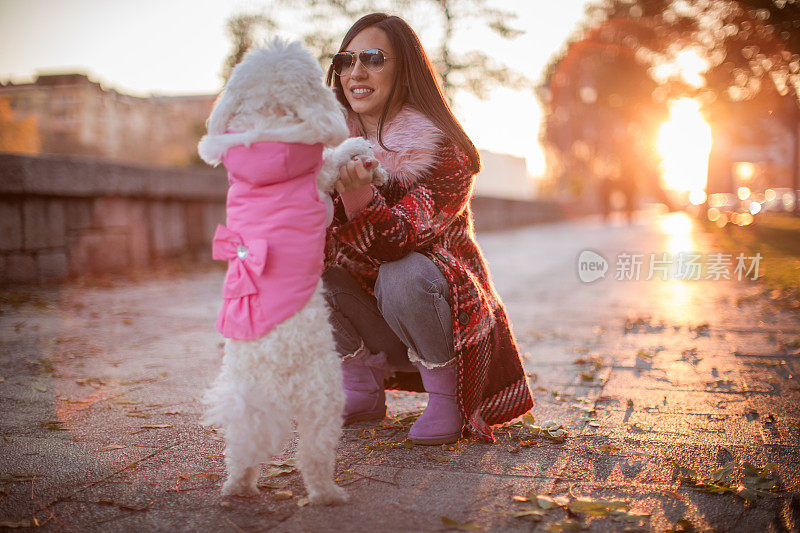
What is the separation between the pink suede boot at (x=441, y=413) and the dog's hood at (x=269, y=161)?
1063mm

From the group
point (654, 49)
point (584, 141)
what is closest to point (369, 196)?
point (654, 49)

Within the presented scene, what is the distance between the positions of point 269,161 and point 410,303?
0.86 m

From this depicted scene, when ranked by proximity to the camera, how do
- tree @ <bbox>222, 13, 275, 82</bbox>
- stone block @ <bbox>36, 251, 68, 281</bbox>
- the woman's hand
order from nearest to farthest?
the woman's hand → stone block @ <bbox>36, 251, 68, 281</bbox> → tree @ <bbox>222, 13, 275, 82</bbox>

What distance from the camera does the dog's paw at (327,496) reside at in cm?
198

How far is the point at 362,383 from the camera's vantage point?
2.85 m

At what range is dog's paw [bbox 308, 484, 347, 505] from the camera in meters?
1.98

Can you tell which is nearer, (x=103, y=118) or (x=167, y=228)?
(x=167, y=228)

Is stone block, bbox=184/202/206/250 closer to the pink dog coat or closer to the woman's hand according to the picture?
the woman's hand

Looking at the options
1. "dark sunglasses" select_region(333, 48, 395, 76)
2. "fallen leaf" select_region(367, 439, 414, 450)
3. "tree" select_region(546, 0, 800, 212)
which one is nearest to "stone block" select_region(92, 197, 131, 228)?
"dark sunglasses" select_region(333, 48, 395, 76)

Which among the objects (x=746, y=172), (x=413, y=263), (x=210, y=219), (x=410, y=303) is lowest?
(x=210, y=219)

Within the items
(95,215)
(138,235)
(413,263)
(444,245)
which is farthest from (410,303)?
(138,235)

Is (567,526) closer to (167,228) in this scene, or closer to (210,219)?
(167,228)

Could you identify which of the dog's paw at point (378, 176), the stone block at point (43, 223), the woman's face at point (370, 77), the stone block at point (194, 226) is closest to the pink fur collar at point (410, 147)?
the woman's face at point (370, 77)

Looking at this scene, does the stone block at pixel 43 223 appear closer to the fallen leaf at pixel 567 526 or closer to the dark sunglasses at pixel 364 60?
the dark sunglasses at pixel 364 60
